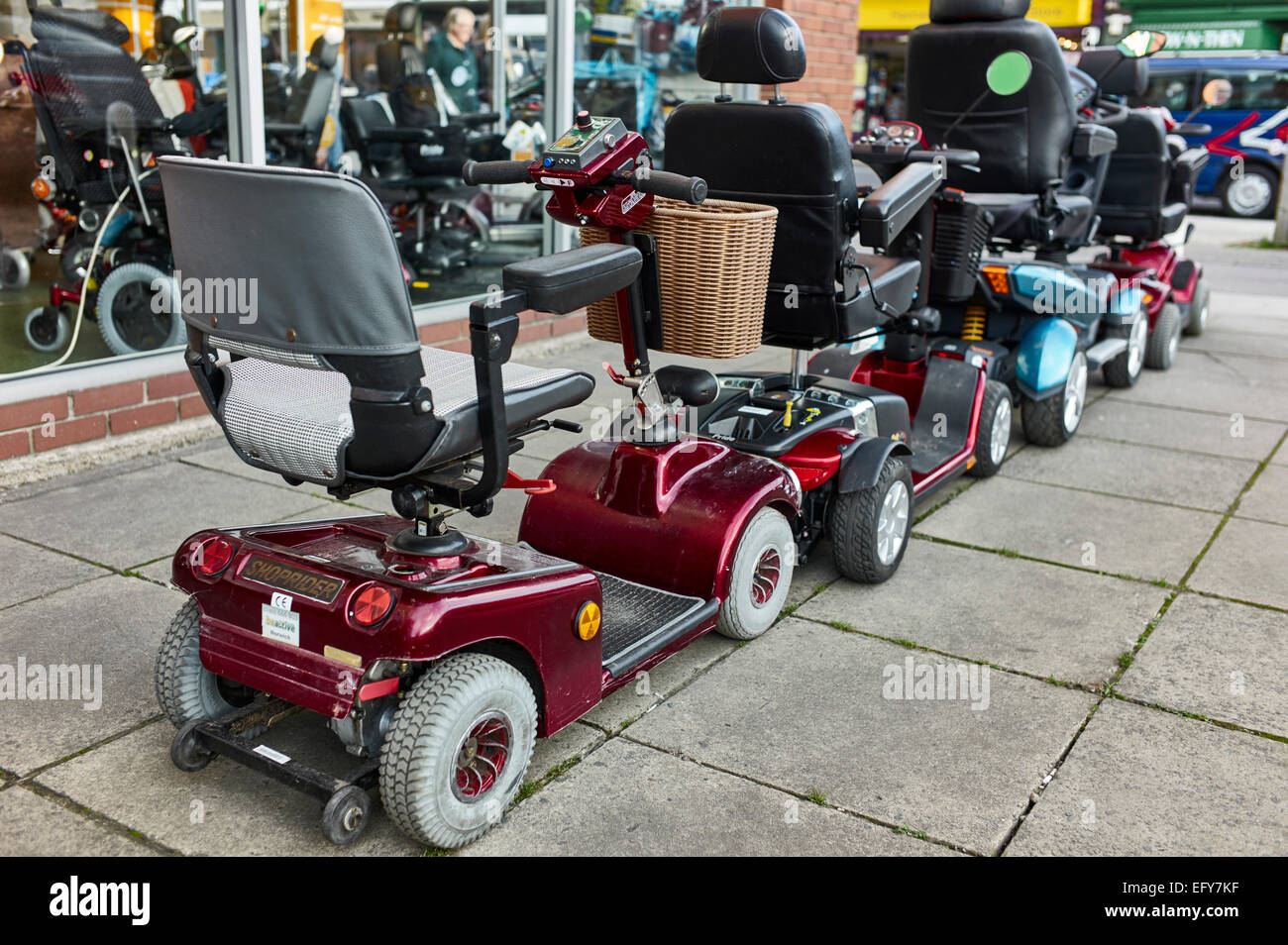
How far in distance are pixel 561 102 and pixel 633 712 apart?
5324 millimetres

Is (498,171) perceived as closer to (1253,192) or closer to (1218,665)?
(1218,665)

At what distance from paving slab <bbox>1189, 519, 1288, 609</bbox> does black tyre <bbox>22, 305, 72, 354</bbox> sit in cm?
472

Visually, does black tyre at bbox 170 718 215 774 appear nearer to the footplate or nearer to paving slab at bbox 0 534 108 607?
the footplate

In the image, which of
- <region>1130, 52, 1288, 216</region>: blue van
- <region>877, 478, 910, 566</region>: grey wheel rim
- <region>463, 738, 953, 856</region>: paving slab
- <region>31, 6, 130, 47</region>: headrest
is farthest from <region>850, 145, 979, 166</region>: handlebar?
<region>1130, 52, 1288, 216</region>: blue van

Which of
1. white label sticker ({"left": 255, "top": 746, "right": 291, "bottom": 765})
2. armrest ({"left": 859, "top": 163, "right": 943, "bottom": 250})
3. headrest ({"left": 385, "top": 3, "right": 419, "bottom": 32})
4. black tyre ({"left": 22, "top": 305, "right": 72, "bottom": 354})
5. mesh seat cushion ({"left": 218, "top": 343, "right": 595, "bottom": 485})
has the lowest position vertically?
white label sticker ({"left": 255, "top": 746, "right": 291, "bottom": 765})

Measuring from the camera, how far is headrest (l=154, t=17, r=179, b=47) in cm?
585

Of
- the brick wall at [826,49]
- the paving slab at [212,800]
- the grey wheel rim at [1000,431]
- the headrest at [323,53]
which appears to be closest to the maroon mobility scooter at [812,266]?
the grey wheel rim at [1000,431]

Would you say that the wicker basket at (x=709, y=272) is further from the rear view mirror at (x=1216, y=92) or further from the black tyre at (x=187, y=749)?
the rear view mirror at (x=1216, y=92)

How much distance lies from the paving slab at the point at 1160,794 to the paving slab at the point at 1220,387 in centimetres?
413

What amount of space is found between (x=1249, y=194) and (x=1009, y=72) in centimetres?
1512

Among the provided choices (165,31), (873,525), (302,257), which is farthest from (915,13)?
(302,257)

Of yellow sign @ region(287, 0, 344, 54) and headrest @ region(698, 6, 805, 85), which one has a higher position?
yellow sign @ region(287, 0, 344, 54)

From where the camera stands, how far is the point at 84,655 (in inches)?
137
